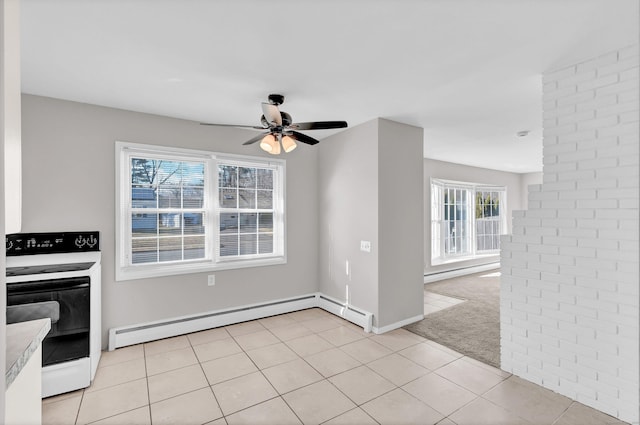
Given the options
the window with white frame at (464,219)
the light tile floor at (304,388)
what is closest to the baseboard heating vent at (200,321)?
the light tile floor at (304,388)

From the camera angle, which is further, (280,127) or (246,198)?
(246,198)

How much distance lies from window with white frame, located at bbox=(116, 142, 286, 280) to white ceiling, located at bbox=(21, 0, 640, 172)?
2.18 ft

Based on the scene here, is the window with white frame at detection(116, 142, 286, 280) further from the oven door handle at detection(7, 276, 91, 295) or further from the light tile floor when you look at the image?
the light tile floor

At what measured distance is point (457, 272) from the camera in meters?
6.75

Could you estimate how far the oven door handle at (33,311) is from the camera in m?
2.34

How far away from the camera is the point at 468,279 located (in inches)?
257

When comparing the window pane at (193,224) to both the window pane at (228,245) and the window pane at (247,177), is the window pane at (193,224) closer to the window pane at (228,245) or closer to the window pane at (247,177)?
the window pane at (228,245)

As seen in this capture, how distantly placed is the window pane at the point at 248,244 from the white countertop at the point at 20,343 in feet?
9.44

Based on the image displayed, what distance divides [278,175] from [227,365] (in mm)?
2552

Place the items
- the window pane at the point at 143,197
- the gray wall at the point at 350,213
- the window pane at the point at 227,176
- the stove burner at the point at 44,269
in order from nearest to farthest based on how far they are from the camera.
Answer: the stove burner at the point at 44,269
the window pane at the point at 143,197
the gray wall at the point at 350,213
the window pane at the point at 227,176

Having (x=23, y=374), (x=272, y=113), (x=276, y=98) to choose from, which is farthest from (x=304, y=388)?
(x=276, y=98)

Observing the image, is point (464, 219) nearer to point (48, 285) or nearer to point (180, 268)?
point (180, 268)

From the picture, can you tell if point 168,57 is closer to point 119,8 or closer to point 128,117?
point 119,8

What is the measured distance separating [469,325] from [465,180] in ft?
13.2
